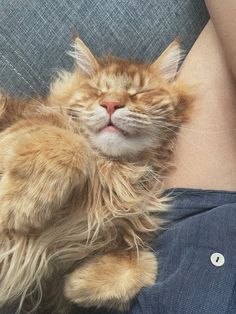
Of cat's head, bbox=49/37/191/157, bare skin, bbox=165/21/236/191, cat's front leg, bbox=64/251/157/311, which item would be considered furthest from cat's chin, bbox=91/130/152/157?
cat's front leg, bbox=64/251/157/311

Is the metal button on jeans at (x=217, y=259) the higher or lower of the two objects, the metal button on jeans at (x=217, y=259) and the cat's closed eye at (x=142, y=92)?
the lower

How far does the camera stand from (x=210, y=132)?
1.24m

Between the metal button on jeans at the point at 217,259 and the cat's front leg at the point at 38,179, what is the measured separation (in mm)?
315

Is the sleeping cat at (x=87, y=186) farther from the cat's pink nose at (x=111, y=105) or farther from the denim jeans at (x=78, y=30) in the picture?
the denim jeans at (x=78, y=30)

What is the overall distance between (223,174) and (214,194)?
0.32 ft

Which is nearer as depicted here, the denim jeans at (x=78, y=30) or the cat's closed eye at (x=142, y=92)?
the cat's closed eye at (x=142, y=92)

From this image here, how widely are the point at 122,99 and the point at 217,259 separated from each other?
444mm

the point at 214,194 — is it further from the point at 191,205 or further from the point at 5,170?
the point at 5,170

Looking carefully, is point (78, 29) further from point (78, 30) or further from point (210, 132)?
point (210, 132)

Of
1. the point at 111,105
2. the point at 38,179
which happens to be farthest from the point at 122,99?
the point at 38,179

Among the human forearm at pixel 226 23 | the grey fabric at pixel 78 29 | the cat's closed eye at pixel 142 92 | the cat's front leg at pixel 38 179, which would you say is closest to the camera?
the cat's front leg at pixel 38 179

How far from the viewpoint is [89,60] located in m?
1.31

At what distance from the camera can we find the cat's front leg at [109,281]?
983 millimetres

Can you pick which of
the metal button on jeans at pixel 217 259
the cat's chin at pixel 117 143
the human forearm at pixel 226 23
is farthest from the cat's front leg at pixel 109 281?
the human forearm at pixel 226 23
